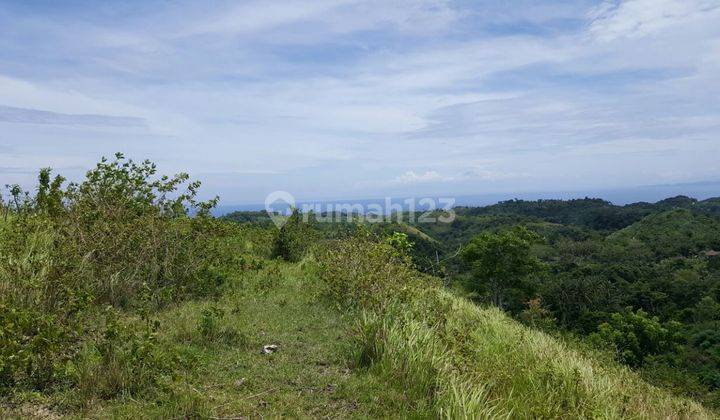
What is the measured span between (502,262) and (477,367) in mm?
36694

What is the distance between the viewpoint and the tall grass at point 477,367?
525 cm

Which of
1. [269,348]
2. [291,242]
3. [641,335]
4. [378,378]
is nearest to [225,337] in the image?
[269,348]

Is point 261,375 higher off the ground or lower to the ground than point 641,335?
higher

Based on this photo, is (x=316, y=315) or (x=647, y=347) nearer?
(x=316, y=315)

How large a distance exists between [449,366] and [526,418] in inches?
43.6

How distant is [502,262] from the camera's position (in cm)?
4125

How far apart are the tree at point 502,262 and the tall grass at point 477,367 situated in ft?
108

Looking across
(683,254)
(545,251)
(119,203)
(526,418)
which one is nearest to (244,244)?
(119,203)

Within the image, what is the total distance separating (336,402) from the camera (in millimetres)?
5262

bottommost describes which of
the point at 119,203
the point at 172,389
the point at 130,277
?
the point at 172,389

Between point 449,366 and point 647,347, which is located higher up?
point 449,366

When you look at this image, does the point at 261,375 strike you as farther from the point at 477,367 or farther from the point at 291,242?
the point at 291,242

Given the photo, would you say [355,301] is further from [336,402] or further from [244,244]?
[244,244]

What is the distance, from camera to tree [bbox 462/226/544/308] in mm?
40875
